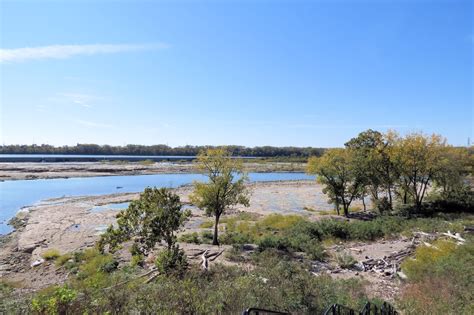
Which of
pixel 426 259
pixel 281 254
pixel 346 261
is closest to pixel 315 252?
pixel 281 254

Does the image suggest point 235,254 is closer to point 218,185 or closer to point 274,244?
point 274,244

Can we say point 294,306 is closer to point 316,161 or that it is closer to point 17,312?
point 17,312

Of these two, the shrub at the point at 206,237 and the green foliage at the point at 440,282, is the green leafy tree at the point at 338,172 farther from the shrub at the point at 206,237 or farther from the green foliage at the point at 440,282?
the green foliage at the point at 440,282

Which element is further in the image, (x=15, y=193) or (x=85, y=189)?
(x=85, y=189)

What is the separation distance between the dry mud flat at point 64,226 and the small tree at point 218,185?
10.0 ft

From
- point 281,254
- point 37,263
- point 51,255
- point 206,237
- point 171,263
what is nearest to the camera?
point 171,263

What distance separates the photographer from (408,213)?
35.4 m

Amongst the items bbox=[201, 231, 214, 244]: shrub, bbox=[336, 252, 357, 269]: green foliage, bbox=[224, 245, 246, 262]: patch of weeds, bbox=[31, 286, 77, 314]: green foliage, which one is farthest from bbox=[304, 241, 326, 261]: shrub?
bbox=[31, 286, 77, 314]: green foliage

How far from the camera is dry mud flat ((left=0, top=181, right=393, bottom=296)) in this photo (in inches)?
870

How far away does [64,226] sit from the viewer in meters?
36.0

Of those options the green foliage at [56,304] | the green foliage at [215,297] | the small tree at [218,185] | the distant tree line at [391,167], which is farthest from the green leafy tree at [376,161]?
the green foliage at [56,304]

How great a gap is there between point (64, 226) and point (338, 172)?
30.2m

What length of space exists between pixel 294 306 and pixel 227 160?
1661 centimetres

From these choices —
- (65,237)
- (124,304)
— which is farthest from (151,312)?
(65,237)
